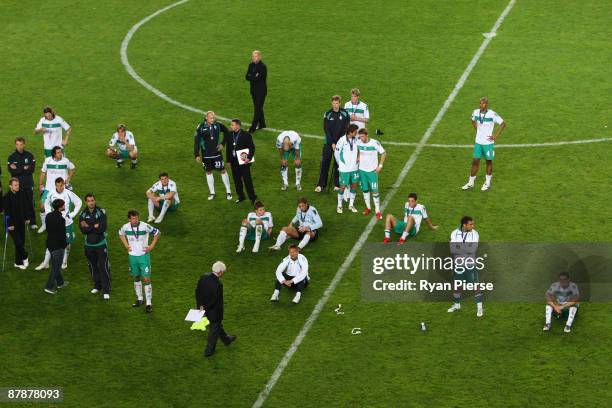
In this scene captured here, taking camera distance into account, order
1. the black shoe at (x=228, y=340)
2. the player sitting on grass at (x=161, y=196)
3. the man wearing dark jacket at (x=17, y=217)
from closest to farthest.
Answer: the black shoe at (x=228, y=340), the man wearing dark jacket at (x=17, y=217), the player sitting on grass at (x=161, y=196)

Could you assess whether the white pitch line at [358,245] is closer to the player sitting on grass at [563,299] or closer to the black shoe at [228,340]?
the black shoe at [228,340]

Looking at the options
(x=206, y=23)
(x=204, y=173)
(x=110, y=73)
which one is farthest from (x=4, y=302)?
(x=206, y=23)

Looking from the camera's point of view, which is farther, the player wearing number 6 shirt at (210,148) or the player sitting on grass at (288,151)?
the player sitting on grass at (288,151)

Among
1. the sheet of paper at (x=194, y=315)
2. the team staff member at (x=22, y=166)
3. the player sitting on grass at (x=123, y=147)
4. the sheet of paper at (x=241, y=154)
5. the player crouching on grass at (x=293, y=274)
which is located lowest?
the sheet of paper at (x=194, y=315)

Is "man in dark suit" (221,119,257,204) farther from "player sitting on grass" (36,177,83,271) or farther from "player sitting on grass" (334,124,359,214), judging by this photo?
"player sitting on grass" (36,177,83,271)

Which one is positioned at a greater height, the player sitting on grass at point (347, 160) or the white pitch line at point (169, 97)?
the white pitch line at point (169, 97)

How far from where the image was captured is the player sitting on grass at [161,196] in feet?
86.0

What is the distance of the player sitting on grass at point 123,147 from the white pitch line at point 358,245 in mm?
6245

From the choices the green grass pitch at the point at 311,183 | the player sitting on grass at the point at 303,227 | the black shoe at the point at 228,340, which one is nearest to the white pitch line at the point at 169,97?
the green grass pitch at the point at 311,183

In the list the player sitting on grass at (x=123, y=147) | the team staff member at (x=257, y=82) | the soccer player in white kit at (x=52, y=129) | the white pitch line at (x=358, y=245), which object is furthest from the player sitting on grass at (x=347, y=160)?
the soccer player in white kit at (x=52, y=129)

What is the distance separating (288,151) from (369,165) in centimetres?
253

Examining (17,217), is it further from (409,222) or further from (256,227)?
(409,222)

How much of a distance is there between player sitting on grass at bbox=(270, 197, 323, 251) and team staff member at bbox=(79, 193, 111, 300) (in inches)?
143

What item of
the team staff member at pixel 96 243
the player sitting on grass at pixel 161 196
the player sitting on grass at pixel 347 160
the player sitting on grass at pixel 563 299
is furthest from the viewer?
the player sitting on grass at pixel 161 196
